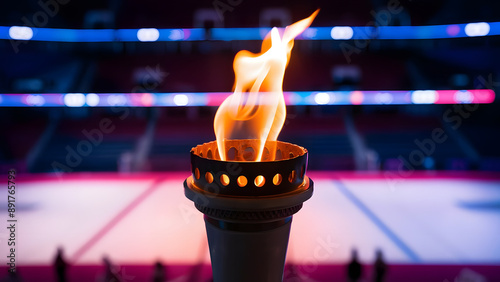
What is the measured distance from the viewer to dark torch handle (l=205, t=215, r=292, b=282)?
2.18 feet

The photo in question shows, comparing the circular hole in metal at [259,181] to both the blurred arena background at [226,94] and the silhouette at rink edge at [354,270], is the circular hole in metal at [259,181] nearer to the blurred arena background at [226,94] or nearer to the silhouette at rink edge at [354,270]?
the silhouette at rink edge at [354,270]

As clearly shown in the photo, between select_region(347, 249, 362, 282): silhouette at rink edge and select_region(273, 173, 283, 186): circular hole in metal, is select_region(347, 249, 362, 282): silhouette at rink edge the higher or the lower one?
the lower one

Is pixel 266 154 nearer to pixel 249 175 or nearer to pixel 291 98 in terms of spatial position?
pixel 249 175

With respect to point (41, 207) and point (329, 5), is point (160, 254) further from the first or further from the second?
point (329, 5)

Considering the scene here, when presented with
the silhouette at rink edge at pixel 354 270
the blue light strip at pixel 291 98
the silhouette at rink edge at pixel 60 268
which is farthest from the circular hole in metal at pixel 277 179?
the blue light strip at pixel 291 98

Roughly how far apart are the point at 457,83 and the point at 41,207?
585 cm

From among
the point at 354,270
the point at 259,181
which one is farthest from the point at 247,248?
the point at 354,270

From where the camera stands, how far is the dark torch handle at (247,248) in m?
0.66

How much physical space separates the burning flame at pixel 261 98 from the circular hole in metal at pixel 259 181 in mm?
143

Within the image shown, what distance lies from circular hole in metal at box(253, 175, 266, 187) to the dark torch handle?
0.08m

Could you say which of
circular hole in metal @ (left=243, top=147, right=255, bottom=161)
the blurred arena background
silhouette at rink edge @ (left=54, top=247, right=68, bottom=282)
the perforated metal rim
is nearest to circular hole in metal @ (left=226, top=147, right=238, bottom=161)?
circular hole in metal @ (left=243, top=147, right=255, bottom=161)

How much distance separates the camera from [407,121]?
600cm

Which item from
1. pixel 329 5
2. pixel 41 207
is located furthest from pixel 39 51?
pixel 329 5

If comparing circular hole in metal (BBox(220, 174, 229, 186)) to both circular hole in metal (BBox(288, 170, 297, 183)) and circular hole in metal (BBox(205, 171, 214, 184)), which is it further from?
circular hole in metal (BBox(288, 170, 297, 183))
